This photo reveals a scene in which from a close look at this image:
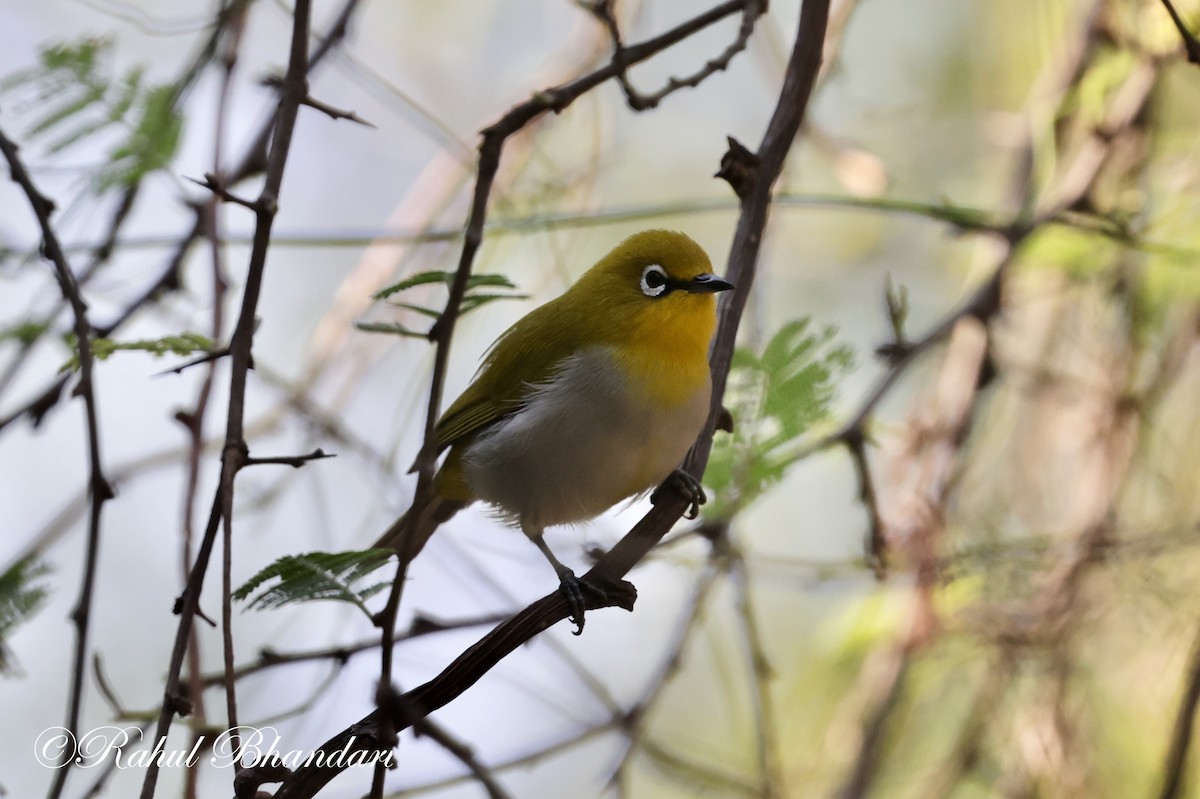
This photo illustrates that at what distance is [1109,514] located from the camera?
4.03 metres

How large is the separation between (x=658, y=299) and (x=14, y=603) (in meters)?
1.78

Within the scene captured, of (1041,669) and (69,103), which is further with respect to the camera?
(1041,669)

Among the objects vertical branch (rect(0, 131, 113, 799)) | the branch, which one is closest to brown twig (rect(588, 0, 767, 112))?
the branch

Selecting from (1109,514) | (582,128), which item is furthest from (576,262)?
(1109,514)

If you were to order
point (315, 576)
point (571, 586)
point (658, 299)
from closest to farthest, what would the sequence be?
point (315, 576)
point (571, 586)
point (658, 299)

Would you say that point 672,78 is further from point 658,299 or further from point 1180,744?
point 1180,744

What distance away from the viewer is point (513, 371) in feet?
11.1

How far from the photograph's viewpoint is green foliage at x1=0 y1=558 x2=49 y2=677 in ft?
8.58

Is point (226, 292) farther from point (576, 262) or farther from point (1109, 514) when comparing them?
point (1109, 514)

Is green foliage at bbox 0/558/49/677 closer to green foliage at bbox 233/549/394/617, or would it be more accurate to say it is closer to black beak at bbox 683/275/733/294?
green foliage at bbox 233/549/394/617

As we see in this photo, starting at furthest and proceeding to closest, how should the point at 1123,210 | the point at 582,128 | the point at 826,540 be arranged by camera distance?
the point at 826,540 → the point at 582,128 → the point at 1123,210

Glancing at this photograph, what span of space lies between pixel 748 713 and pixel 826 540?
3.99 ft

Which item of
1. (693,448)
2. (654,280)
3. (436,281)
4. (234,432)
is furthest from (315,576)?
(654,280)

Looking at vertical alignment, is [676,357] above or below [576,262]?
below
